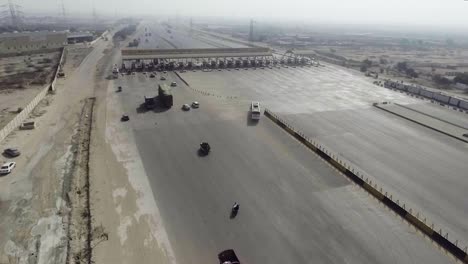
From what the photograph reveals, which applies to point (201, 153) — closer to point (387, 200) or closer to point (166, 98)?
point (166, 98)

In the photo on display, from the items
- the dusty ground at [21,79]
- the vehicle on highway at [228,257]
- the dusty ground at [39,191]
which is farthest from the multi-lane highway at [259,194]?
the dusty ground at [21,79]

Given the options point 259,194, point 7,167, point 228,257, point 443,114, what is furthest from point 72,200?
point 443,114

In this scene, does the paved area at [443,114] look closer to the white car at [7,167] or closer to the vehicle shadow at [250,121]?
the vehicle shadow at [250,121]

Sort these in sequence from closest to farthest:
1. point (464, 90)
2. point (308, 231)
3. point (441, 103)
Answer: point (308, 231) → point (441, 103) → point (464, 90)

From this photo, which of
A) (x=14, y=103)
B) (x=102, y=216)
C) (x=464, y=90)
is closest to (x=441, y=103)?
(x=464, y=90)

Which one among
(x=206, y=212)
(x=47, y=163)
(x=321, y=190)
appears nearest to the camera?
(x=206, y=212)

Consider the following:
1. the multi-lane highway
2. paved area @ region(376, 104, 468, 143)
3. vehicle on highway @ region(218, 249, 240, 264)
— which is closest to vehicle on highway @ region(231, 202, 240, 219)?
the multi-lane highway

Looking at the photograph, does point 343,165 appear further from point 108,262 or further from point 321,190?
point 108,262

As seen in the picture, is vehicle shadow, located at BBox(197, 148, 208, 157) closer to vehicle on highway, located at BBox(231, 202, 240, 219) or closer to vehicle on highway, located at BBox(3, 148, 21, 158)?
vehicle on highway, located at BBox(231, 202, 240, 219)
